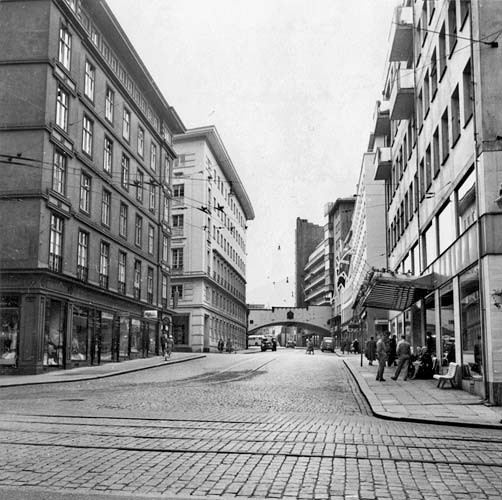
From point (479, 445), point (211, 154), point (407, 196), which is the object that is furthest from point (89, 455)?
point (211, 154)

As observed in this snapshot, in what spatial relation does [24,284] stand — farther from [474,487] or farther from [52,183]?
[474,487]

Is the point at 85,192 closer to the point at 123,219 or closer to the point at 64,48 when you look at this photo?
the point at 123,219

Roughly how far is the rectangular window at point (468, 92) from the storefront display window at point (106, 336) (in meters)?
23.3

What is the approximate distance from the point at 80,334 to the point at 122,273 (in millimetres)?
7741

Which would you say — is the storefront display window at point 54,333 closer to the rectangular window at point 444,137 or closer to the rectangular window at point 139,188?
the rectangular window at point 139,188

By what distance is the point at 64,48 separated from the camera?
3222 centimetres

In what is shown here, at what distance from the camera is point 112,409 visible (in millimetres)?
15281

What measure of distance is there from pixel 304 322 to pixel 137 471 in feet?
352

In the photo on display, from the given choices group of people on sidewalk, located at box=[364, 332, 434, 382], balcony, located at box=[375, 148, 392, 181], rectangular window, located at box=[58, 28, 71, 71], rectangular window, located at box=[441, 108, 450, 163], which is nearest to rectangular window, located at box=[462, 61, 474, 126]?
rectangular window, located at box=[441, 108, 450, 163]

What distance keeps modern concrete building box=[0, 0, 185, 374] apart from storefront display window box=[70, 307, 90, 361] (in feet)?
0.16

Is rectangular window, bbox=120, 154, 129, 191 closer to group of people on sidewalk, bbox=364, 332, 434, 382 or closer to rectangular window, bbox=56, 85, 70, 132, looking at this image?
rectangular window, bbox=56, 85, 70, 132

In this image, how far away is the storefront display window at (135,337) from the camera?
4219 cm

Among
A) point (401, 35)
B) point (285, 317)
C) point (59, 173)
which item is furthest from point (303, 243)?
point (59, 173)

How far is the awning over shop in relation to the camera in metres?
23.5
